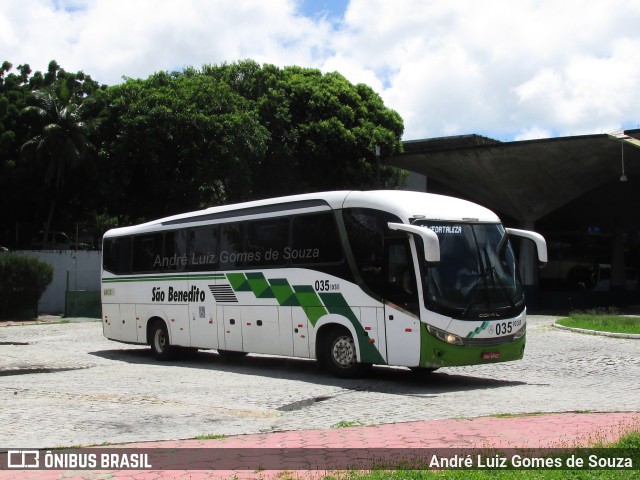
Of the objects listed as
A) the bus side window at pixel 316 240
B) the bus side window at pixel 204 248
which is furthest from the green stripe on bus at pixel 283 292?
the bus side window at pixel 204 248

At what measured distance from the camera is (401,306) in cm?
1236

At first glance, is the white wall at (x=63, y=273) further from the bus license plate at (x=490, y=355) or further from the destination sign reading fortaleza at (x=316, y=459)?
the destination sign reading fortaleza at (x=316, y=459)

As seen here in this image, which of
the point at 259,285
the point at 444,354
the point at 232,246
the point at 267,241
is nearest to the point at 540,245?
the point at 444,354

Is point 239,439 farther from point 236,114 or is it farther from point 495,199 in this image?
point 495,199

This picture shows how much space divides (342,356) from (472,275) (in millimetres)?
2766

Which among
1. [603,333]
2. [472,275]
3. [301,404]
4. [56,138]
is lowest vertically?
[301,404]

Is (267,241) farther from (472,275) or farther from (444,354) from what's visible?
(444,354)

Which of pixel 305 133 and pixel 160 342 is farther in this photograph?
pixel 305 133

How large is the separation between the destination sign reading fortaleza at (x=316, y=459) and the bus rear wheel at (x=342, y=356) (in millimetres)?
5896

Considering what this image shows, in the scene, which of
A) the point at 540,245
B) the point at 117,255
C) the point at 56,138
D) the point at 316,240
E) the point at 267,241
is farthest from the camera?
the point at 56,138

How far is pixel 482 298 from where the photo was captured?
12336 millimetres

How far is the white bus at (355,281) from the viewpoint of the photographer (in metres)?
12.2

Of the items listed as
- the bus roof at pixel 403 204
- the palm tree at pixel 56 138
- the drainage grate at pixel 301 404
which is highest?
the palm tree at pixel 56 138

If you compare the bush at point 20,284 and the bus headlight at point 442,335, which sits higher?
the bush at point 20,284
